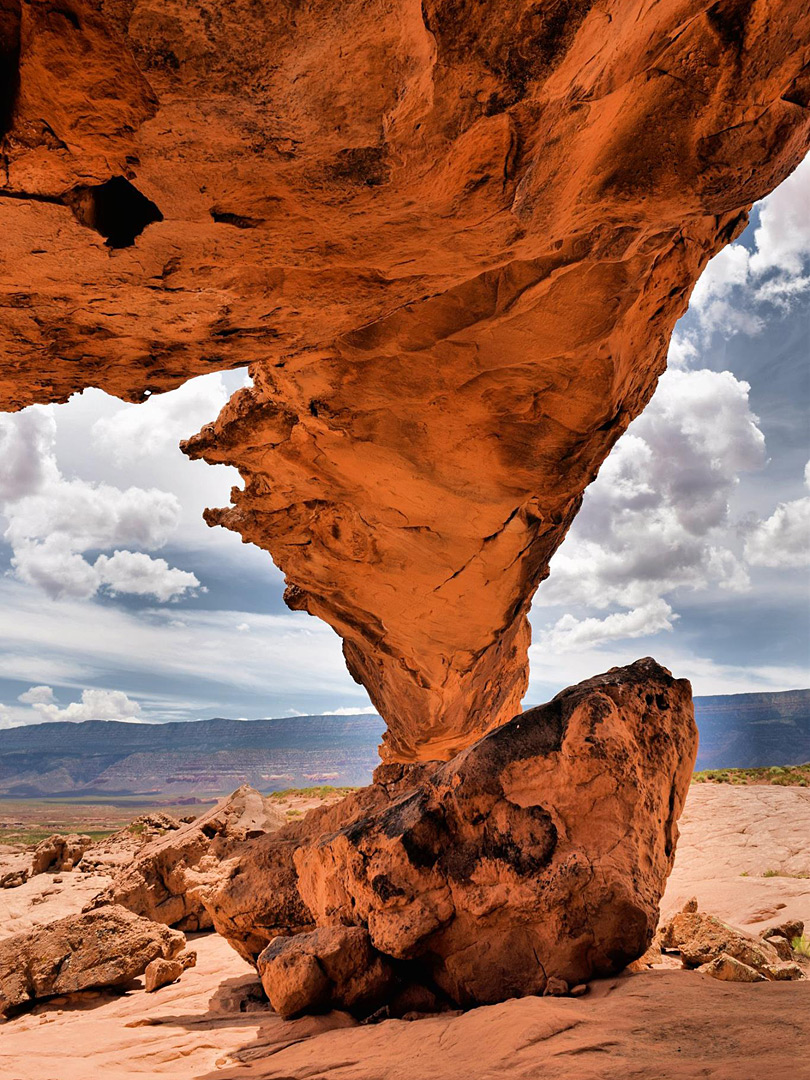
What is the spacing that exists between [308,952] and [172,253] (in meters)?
3.96

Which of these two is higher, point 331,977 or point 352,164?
point 352,164

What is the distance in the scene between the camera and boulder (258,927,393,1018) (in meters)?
3.86

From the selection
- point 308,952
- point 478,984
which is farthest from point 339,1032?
point 478,984

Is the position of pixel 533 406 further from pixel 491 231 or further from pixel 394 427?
pixel 491 231

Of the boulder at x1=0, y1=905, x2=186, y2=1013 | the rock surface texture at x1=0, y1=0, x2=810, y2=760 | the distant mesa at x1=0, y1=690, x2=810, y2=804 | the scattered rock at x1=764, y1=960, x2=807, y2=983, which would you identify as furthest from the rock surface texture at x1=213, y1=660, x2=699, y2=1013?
the distant mesa at x1=0, y1=690, x2=810, y2=804

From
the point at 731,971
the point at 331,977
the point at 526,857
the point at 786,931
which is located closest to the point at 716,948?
the point at 731,971

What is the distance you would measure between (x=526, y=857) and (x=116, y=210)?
151 inches

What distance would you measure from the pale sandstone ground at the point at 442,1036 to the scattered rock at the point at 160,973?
11 centimetres

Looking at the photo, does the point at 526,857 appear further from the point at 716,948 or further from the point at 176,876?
the point at 176,876

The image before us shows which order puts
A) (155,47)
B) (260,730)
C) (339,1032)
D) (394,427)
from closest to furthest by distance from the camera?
(155,47), (339,1032), (394,427), (260,730)

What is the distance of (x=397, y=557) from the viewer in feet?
29.8

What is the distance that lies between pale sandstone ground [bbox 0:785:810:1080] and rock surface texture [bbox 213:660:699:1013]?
0.28 m

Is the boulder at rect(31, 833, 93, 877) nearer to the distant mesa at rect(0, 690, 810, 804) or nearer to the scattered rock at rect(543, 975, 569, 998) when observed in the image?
the scattered rock at rect(543, 975, 569, 998)

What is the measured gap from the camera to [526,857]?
371 centimetres
